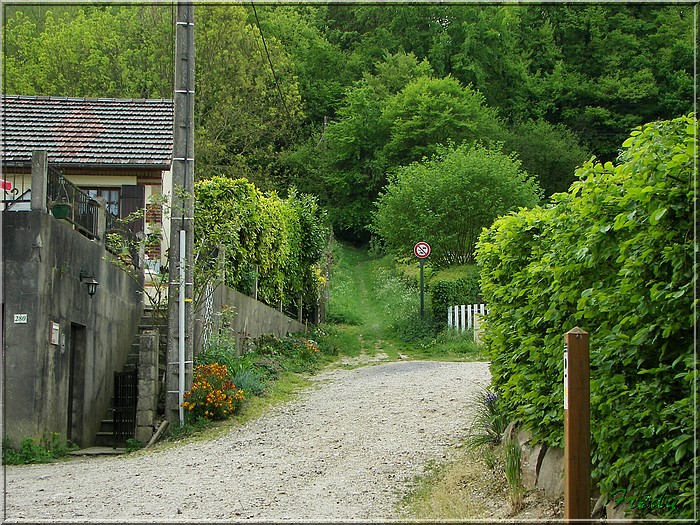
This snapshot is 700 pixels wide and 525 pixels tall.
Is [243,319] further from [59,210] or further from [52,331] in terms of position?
[52,331]

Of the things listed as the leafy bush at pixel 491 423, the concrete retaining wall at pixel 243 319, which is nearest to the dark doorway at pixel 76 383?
the concrete retaining wall at pixel 243 319

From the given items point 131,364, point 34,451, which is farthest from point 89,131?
point 34,451

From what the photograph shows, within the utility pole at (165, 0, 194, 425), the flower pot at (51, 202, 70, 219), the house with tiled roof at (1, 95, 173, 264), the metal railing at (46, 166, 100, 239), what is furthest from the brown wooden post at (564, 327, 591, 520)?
the house with tiled roof at (1, 95, 173, 264)

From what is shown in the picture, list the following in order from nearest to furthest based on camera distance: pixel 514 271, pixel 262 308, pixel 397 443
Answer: pixel 514 271 < pixel 397 443 < pixel 262 308

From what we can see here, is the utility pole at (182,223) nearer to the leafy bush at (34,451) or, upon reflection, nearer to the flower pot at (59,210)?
the flower pot at (59,210)

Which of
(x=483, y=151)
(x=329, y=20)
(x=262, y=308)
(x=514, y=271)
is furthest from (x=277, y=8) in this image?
(x=514, y=271)

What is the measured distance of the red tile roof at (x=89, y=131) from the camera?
21609 mm

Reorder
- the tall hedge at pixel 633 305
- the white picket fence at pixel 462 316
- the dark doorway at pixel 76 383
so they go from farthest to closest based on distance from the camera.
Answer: the white picket fence at pixel 462 316, the dark doorway at pixel 76 383, the tall hedge at pixel 633 305

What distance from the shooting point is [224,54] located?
3788 cm

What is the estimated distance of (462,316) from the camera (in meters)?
25.7

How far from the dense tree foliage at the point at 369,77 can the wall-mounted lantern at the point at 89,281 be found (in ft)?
73.5

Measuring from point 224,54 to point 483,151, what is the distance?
38.6 ft

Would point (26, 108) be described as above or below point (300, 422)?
above

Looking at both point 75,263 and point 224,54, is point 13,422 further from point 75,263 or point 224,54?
point 224,54
